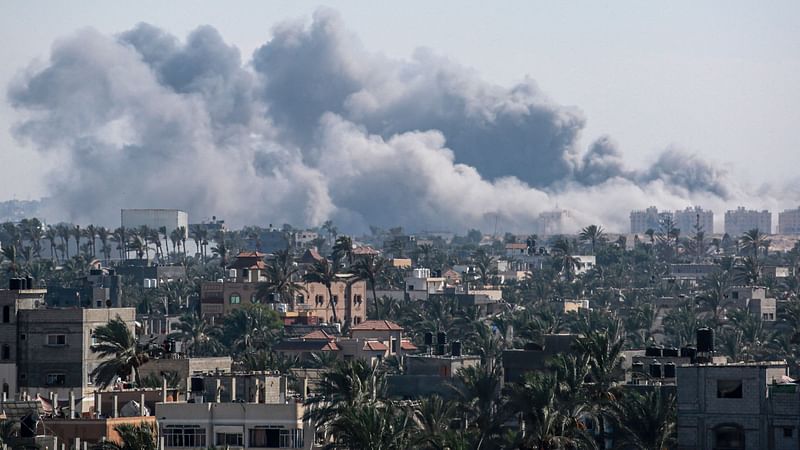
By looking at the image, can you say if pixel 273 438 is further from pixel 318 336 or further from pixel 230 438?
pixel 318 336

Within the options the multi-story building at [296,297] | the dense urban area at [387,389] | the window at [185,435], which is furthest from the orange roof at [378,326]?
the window at [185,435]

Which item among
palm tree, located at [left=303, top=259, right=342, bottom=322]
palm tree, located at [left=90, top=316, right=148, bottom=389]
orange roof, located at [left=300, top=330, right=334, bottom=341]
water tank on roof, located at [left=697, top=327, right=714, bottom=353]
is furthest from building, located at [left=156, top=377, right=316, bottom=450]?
palm tree, located at [left=303, top=259, right=342, bottom=322]

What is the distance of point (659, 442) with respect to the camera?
67688mm

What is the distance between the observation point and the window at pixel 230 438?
237 feet

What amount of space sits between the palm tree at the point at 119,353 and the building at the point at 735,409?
25.4m

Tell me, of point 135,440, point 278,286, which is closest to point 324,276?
point 278,286

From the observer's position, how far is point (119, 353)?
280 ft

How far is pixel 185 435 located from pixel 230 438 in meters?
1.36

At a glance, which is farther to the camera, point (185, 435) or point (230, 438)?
point (230, 438)

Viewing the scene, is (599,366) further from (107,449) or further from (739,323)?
(739,323)

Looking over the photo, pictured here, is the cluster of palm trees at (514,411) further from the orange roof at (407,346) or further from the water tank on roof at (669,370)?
the orange roof at (407,346)

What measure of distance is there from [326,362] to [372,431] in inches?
2090

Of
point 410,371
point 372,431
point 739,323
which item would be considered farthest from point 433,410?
point 739,323

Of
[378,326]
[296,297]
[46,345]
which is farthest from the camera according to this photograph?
[296,297]
